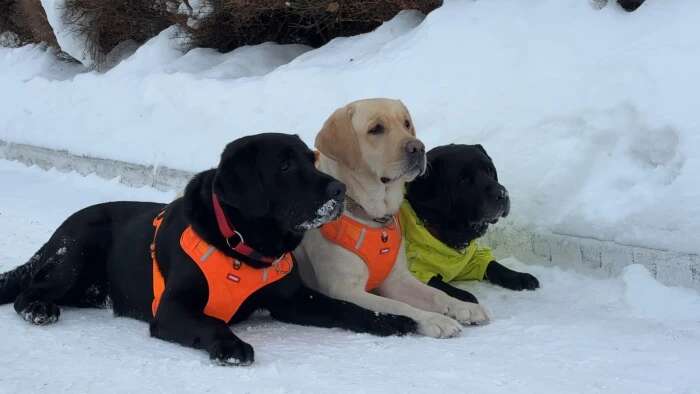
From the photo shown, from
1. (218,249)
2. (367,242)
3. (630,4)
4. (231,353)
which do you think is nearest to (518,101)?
(630,4)

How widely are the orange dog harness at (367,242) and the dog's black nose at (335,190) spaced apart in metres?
0.52

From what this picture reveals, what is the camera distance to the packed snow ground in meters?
3.31

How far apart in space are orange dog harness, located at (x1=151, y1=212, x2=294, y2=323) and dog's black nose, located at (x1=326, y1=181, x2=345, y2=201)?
0.52 meters

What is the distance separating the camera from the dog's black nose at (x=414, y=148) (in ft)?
14.7

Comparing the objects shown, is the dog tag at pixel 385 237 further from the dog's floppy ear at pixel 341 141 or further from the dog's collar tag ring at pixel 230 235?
the dog's collar tag ring at pixel 230 235

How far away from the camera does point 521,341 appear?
12.8 ft

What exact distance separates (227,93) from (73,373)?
560 centimetres

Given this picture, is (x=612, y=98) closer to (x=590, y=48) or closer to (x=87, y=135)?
(x=590, y=48)

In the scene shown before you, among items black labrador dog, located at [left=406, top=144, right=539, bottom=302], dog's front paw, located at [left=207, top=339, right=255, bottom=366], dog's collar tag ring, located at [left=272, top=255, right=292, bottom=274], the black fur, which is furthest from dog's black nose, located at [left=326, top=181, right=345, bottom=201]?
the black fur

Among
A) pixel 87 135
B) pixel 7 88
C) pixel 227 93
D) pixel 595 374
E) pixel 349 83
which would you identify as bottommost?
pixel 7 88

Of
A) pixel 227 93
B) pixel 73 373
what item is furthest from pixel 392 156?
pixel 227 93

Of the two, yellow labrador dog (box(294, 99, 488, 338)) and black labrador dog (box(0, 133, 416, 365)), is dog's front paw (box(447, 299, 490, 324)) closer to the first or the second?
yellow labrador dog (box(294, 99, 488, 338))

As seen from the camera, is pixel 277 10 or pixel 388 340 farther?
pixel 277 10

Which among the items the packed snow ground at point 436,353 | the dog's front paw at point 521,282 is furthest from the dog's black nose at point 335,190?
the dog's front paw at point 521,282
